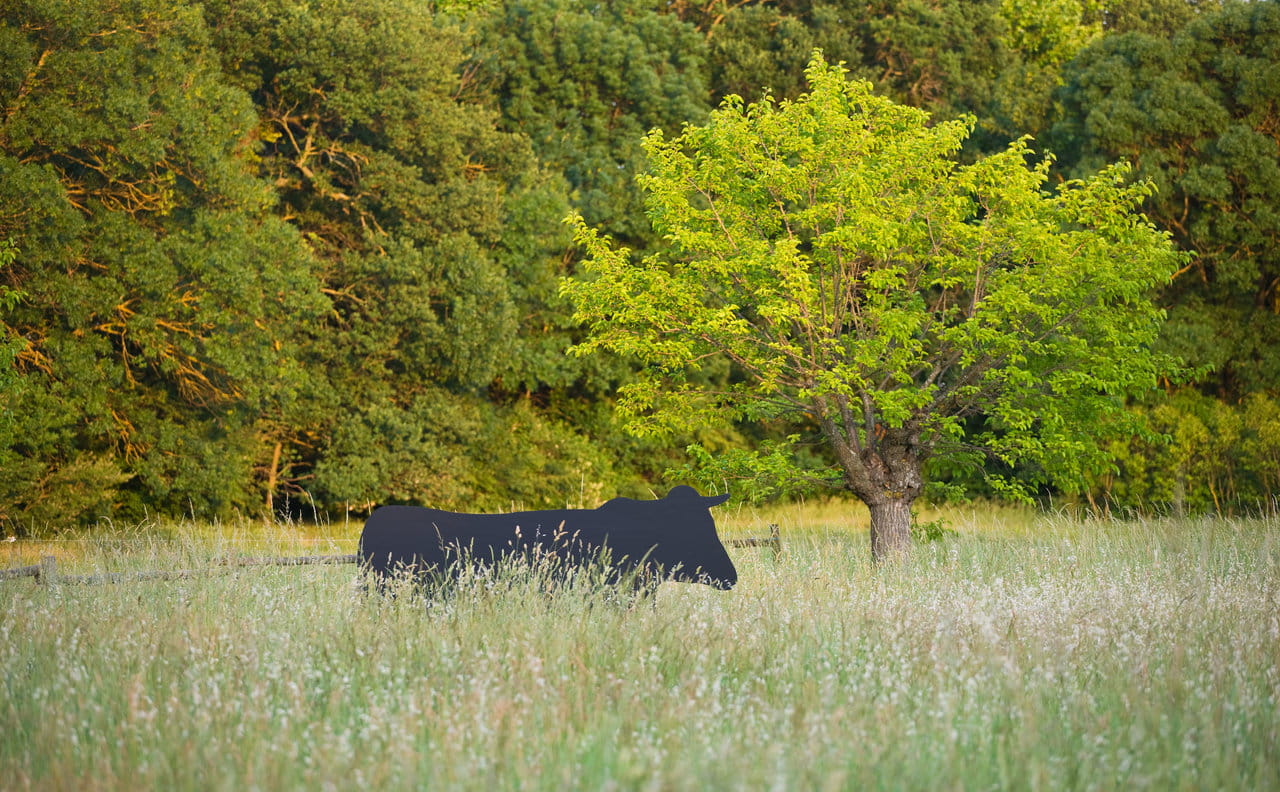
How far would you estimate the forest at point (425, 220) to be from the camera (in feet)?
54.5

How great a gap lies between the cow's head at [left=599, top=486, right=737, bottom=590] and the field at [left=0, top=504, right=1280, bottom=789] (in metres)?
0.18

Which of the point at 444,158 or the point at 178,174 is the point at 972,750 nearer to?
the point at 178,174

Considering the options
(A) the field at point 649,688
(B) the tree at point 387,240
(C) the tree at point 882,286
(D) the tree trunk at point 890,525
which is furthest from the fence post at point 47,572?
(B) the tree at point 387,240

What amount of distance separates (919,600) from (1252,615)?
6.28ft

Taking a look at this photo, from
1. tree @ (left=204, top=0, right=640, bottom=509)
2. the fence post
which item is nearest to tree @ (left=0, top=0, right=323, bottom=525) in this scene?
tree @ (left=204, top=0, right=640, bottom=509)

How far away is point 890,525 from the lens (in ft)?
39.9

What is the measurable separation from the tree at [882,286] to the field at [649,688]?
3516mm

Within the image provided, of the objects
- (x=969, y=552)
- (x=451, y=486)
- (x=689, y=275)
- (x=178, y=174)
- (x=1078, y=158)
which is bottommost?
(x=451, y=486)

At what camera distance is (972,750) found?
4.58 metres

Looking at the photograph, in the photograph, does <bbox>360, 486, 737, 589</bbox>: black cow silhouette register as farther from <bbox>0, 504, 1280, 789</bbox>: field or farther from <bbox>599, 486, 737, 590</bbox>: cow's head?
<bbox>0, 504, 1280, 789</bbox>: field

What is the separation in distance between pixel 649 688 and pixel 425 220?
17.4 m

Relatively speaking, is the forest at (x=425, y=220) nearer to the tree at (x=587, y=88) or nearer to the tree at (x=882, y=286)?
the tree at (x=587, y=88)

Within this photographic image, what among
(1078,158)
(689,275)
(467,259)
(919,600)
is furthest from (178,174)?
(1078,158)

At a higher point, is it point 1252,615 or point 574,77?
point 574,77
